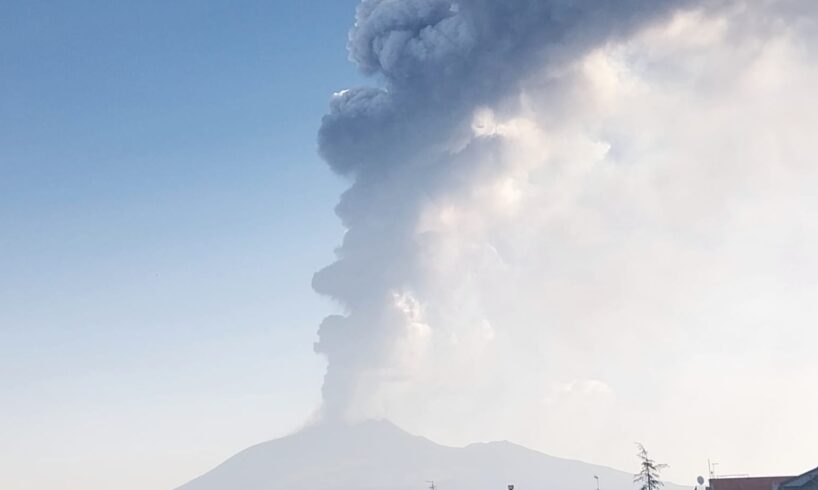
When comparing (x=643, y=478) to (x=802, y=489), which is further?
(x=802, y=489)

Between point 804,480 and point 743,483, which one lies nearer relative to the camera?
point 804,480

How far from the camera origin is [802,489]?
82.8 meters

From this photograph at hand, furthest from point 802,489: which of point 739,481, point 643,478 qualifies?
point 643,478

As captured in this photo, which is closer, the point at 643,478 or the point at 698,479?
the point at 643,478

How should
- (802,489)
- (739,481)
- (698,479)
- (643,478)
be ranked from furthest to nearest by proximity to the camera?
1. (698,479)
2. (739,481)
3. (802,489)
4. (643,478)

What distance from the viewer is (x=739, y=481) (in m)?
95.1

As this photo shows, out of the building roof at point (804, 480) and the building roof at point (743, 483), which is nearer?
the building roof at point (804, 480)

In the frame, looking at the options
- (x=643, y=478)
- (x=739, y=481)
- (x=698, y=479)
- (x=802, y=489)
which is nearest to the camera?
(x=643, y=478)

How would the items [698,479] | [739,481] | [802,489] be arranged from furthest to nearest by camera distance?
1. [698,479]
2. [739,481]
3. [802,489]

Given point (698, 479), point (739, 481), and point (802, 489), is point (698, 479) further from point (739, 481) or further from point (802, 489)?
point (802, 489)

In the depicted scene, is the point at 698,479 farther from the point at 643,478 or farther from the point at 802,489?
the point at 643,478

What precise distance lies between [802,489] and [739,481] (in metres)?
12.7

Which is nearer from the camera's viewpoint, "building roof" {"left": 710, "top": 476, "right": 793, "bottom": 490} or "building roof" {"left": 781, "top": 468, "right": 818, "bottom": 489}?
"building roof" {"left": 781, "top": 468, "right": 818, "bottom": 489}

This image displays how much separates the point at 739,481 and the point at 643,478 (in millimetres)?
26555
